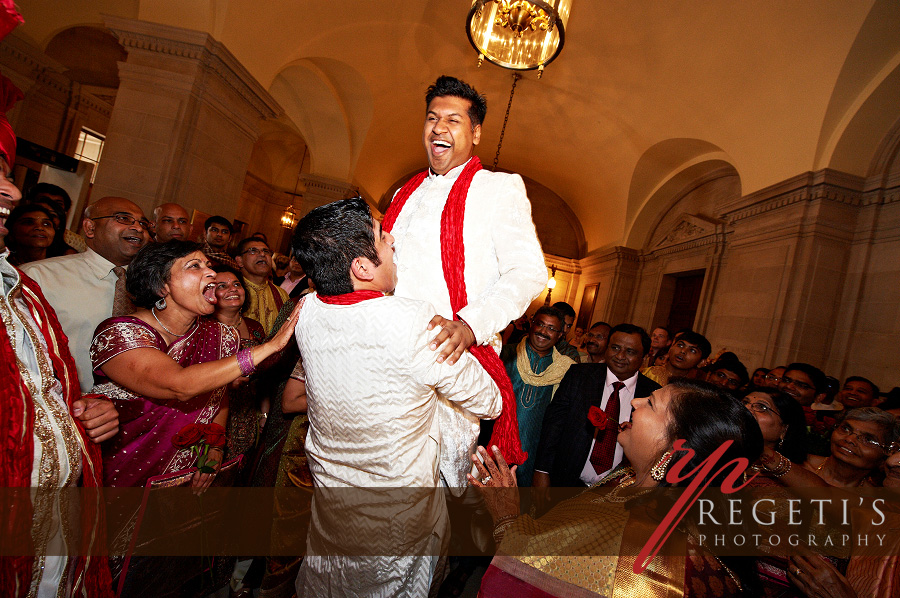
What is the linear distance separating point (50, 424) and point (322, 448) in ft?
2.57

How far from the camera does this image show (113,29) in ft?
18.7

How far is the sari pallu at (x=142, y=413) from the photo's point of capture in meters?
1.84

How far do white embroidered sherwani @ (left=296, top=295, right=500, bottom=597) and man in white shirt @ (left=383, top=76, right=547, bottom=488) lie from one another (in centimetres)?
17

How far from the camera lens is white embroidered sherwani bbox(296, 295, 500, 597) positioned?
4.27ft

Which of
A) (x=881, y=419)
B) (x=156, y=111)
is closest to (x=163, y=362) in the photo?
(x=881, y=419)

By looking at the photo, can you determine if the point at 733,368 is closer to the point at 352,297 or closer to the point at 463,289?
the point at 463,289

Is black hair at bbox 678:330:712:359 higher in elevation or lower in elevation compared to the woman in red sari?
higher

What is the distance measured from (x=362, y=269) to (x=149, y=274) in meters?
1.26

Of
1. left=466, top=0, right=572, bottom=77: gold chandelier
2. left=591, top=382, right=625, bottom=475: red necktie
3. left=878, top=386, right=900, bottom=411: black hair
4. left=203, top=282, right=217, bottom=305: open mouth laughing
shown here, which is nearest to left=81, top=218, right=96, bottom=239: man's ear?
left=203, top=282, right=217, bottom=305: open mouth laughing

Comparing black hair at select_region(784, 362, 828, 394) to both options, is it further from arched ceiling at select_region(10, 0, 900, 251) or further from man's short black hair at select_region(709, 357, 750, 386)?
arched ceiling at select_region(10, 0, 900, 251)

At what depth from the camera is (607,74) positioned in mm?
8516

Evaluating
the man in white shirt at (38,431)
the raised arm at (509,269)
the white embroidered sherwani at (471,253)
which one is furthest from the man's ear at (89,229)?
the raised arm at (509,269)

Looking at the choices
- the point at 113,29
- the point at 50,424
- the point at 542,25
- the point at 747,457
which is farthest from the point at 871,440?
the point at 113,29

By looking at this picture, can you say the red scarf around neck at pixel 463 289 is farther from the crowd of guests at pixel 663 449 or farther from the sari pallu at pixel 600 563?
the sari pallu at pixel 600 563
